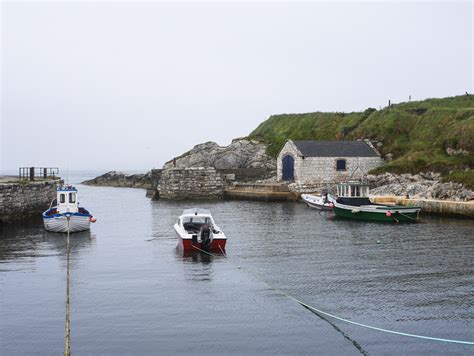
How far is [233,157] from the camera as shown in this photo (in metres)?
74.3

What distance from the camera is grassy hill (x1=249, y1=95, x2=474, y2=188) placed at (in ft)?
180

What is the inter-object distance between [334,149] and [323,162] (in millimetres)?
2855

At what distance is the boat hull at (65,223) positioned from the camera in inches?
1329

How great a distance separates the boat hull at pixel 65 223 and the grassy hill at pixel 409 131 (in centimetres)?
3125

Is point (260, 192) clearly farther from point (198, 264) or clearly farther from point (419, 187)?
point (198, 264)

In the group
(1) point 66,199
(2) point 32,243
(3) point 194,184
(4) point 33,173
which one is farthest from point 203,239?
(3) point 194,184

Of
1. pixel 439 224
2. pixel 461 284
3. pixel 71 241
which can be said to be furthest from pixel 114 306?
pixel 439 224

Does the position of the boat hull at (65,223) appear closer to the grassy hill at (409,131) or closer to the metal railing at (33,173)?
the metal railing at (33,173)

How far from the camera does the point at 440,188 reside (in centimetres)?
4634

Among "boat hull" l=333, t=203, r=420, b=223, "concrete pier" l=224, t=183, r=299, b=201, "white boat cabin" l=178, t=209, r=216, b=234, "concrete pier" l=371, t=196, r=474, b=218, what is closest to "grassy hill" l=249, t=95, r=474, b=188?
"concrete pier" l=371, t=196, r=474, b=218

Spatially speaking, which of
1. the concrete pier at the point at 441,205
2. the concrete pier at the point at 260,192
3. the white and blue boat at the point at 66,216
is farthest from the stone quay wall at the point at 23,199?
the concrete pier at the point at 441,205

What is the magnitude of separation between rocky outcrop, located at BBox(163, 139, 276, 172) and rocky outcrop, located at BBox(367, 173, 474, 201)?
18.2 m

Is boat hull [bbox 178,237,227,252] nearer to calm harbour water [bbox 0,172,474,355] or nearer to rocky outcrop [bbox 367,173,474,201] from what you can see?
calm harbour water [bbox 0,172,474,355]

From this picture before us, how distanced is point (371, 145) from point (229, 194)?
19.0m
